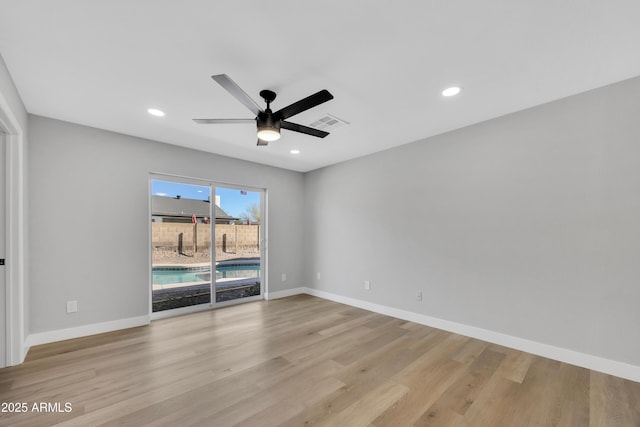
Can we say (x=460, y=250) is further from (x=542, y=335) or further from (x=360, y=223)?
(x=360, y=223)

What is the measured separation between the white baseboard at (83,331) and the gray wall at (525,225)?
3.40 metres

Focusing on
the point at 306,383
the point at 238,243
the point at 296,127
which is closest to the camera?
the point at 306,383

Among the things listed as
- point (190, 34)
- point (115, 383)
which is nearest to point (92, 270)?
point (115, 383)

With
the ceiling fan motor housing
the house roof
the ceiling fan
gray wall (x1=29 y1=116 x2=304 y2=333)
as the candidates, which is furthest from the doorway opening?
the ceiling fan motor housing

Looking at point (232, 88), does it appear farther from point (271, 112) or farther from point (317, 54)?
point (317, 54)

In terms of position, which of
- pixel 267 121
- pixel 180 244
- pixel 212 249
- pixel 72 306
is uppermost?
pixel 267 121

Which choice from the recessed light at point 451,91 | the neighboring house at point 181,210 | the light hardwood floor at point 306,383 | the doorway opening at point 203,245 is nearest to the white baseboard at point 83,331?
the light hardwood floor at point 306,383

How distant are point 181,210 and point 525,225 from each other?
4.62 m

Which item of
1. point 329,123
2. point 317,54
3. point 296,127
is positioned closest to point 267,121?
point 296,127

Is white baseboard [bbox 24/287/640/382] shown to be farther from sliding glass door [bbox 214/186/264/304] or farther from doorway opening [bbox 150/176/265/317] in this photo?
sliding glass door [bbox 214/186/264/304]

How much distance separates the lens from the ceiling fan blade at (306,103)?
6.30ft

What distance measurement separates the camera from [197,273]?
4.32 meters

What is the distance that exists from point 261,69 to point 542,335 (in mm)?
3719

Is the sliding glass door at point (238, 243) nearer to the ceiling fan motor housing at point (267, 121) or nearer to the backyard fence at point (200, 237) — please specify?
the backyard fence at point (200, 237)
